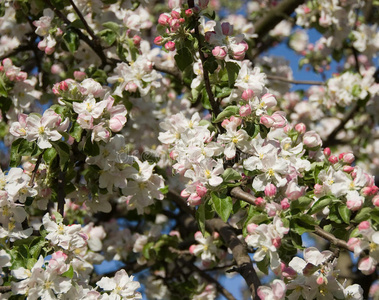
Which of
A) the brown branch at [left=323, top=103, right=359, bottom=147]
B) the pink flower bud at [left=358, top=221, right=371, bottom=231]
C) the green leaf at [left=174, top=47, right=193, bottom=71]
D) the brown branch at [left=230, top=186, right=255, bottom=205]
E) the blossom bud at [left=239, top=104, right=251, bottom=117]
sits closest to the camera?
the pink flower bud at [left=358, top=221, right=371, bottom=231]

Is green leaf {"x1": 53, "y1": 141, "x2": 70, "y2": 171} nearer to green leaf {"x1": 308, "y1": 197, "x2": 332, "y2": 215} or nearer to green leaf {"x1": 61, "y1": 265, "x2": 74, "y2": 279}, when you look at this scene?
green leaf {"x1": 61, "y1": 265, "x2": 74, "y2": 279}

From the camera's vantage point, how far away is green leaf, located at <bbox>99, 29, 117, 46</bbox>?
2.51 meters

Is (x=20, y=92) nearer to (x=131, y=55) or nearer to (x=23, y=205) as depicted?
(x=131, y=55)

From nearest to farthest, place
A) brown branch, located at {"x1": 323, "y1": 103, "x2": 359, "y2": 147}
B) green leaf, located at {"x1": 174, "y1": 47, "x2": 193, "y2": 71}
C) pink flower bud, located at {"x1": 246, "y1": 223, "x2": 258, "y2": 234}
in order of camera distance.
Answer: pink flower bud, located at {"x1": 246, "y1": 223, "x2": 258, "y2": 234}, green leaf, located at {"x1": 174, "y1": 47, "x2": 193, "y2": 71}, brown branch, located at {"x1": 323, "y1": 103, "x2": 359, "y2": 147}

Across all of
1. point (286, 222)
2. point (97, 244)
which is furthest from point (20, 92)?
point (286, 222)

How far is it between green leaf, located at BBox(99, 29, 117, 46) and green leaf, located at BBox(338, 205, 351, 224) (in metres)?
1.41

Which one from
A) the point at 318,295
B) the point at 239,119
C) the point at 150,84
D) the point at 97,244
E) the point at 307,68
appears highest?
the point at 239,119

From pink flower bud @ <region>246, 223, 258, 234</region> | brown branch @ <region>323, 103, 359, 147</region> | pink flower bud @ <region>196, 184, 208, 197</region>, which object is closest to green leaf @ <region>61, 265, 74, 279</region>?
pink flower bud @ <region>196, 184, 208, 197</region>

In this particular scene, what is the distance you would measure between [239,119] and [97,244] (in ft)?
3.81

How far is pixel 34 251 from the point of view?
5.77 feet

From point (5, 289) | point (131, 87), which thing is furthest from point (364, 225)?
point (131, 87)

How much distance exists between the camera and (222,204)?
165 cm

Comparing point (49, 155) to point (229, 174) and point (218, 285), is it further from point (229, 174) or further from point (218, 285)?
point (218, 285)

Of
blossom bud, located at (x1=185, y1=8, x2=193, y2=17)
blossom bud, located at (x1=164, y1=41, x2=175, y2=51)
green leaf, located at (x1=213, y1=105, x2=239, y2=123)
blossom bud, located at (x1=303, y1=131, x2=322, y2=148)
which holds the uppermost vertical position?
blossom bud, located at (x1=185, y1=8, x2=193, y2=17)
